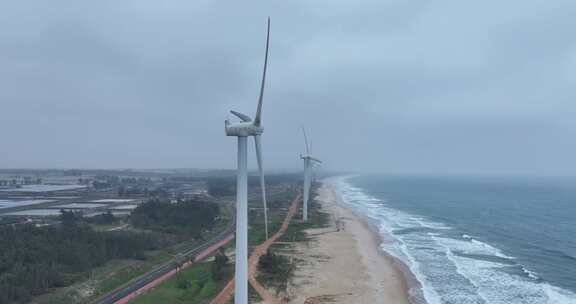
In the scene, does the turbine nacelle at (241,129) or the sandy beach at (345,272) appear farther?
the sandy beach at (345,272)

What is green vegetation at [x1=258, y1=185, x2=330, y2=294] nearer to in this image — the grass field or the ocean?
the grass field

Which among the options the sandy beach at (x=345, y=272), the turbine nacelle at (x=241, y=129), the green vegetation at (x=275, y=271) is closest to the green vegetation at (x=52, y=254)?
the green vegetation at (x=275, y=271)

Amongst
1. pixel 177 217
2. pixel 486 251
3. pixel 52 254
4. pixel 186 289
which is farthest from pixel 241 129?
pixel 177 217

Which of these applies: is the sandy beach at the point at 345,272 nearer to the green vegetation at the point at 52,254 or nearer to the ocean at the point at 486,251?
the ocean at the point at 486,251

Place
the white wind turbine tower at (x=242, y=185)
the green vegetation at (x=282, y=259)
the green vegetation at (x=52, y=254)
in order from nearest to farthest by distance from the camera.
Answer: the white wind turbine tower at (x=242, y=185), the green vegetation at (x=52, y=254), the green vegetation at (x=282, y=259)

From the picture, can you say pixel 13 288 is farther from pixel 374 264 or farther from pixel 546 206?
pixel 546 206

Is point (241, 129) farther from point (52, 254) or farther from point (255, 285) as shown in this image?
point (52, 254)
